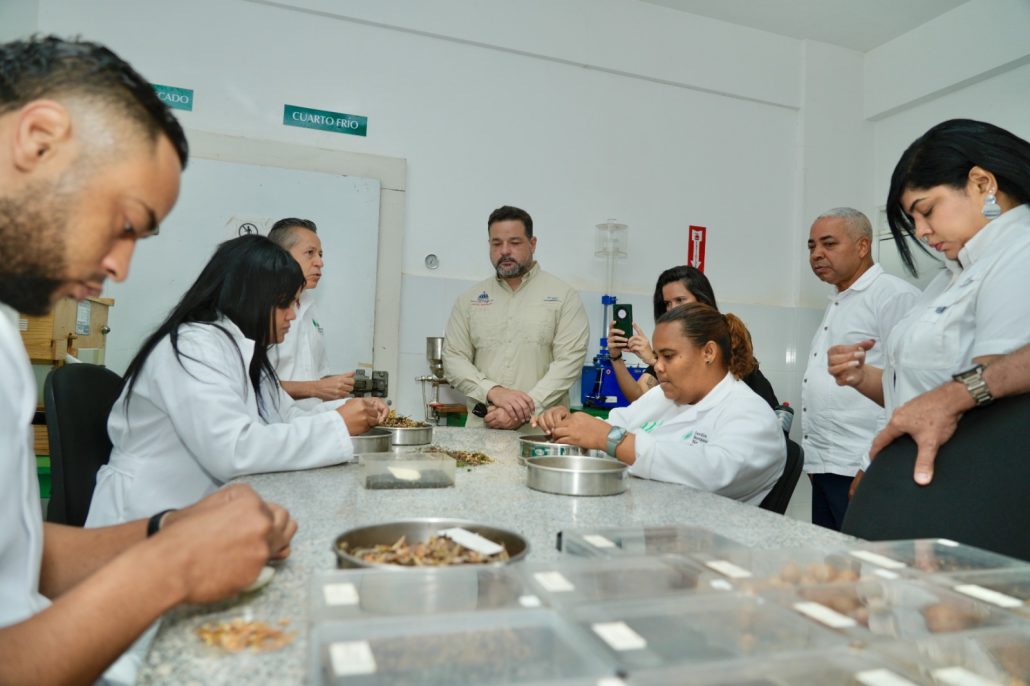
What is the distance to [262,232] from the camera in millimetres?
3539

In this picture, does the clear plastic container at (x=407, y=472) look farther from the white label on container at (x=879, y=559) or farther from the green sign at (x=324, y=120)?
the green sign at (x=324, y=120)

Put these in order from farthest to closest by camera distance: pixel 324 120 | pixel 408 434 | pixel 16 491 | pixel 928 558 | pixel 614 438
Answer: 1. pixel 324 120
2. pixel 408 434
3. pixel 614 438
4. pixel 928 558
5. pixel 16 491

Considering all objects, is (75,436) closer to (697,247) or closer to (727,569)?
(727,569)

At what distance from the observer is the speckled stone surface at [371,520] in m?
0.61

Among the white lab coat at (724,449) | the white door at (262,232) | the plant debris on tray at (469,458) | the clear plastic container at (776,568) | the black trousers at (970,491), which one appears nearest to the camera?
the clear plastic container at (776,568)

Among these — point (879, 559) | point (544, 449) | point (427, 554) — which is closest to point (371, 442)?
point (544, 449)

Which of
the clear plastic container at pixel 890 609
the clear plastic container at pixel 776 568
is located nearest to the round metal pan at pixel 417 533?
the clear plastic container at pixel 776 568

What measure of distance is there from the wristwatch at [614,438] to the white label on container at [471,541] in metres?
0.74

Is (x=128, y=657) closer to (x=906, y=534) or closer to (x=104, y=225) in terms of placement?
(x=104, y=225)

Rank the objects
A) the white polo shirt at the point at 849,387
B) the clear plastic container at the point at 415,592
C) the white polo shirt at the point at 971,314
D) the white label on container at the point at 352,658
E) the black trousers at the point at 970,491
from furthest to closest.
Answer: the white polo shirt at the point at 849,387
the white polo shirt at the point at 971,314
the black trousers at the point at 970,491
the clear plastic container at the point at 415,592
the white label on container at the point at 352,658

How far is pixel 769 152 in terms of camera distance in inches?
186

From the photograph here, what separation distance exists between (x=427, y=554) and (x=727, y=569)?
0.37 metres

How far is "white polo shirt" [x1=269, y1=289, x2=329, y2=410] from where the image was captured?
2617 millimetres

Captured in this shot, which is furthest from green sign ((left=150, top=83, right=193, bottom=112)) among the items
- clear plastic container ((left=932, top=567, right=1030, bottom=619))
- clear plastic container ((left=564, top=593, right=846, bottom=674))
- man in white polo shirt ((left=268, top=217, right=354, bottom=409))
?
clear plastic container ((left=932, top=567, right=1030, bottom=619))
